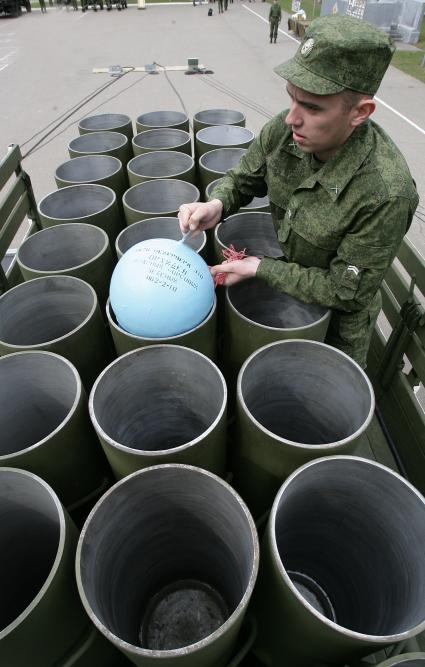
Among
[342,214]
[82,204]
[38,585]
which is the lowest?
[38,585]

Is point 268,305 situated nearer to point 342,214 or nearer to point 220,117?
point 342,214

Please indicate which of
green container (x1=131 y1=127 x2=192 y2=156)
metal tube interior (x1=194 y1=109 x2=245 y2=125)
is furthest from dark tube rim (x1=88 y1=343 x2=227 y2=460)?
metal tube interior (x1=194 y1=109 x2=245 y2=125)

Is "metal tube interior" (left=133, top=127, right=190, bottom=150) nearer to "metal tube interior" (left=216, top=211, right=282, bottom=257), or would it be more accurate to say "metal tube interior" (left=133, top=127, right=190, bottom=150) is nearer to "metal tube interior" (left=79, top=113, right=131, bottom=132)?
"metal tube interior" (left=79, top=113, right=131, bottom=132)

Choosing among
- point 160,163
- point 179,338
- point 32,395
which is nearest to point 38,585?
point 32,395

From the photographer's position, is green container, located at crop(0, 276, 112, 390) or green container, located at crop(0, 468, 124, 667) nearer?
green container, located at crop(0, 468, 124, 667)

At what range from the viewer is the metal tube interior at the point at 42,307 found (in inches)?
93.4

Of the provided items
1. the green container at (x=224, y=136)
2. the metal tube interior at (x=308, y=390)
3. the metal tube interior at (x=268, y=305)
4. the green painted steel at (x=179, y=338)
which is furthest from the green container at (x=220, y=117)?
the metal tube interior at (x=308, y=390)

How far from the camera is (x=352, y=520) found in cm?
183

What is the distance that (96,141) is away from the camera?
418 cm

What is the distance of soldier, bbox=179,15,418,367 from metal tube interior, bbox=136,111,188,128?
8.46ft

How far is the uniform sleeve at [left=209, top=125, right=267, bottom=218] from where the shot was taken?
2.49 metres

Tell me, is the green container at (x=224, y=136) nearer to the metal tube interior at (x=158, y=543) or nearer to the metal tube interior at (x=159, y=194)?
the metal tube interior at (x=159, y=194)

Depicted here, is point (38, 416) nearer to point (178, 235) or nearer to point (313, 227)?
point (178, 235)

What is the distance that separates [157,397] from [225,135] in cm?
305
